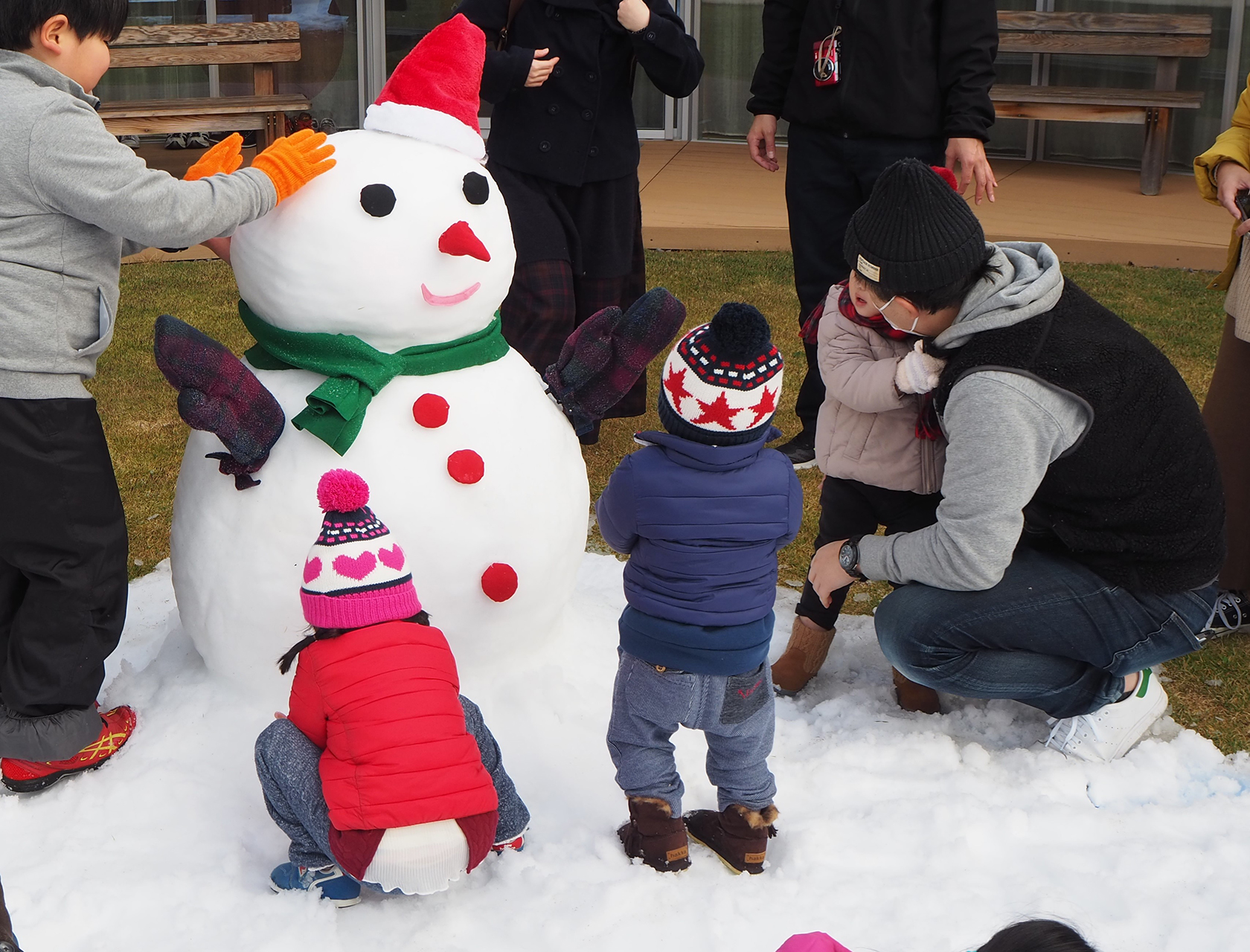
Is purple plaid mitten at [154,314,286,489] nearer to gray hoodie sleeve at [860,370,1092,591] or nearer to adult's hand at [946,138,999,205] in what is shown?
gray hoodie sleeve at [860,370,1092,591]

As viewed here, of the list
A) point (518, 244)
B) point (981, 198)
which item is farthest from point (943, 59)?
point (518, 244)

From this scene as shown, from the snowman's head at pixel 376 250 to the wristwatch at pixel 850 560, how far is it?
882 millimetres

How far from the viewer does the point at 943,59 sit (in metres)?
3.72

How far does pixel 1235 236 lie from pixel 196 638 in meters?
2.52

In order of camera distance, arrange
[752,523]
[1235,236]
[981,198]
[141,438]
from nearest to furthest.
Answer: [752,523], [1235,236], [981,198], [141,438]

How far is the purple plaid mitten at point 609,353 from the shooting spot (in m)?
2.62

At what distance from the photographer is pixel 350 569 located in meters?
1.94

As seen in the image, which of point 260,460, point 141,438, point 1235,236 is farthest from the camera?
point 141,438

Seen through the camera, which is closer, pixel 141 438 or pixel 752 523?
pixel 752 523

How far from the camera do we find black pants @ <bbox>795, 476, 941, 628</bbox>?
111 inches

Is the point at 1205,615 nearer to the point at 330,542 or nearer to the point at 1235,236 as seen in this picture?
the point at 1235,236

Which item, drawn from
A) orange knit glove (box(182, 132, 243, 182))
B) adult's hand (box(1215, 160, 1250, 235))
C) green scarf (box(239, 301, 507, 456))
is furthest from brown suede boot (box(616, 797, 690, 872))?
adult's hand (box(1215, 160, 1250, 235))

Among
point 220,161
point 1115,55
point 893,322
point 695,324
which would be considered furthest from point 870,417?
point 1115,55

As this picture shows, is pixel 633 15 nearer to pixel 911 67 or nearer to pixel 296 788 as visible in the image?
pixel 911 67
